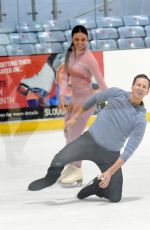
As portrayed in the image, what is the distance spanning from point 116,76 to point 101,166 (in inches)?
98.3

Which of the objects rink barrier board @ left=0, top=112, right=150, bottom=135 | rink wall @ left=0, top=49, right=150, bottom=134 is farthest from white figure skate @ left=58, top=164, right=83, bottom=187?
rink wall @ left=0, top=49, right=150, bottom=134

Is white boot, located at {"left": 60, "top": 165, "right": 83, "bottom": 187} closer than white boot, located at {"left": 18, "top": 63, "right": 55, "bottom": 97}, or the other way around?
white boot, located at {"left": 60, "top": 165, "right": 83, "bottom": 187}

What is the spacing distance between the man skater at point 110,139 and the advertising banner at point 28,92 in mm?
2236

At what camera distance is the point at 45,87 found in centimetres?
573

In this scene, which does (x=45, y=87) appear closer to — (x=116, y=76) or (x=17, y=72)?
(x=17, y=72)

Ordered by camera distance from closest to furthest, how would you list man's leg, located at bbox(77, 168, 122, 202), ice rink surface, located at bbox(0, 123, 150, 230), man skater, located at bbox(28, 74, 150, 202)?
ice rink surface, located at bbox(0, 123, 150, 230)
man skater, located at bbox(28, 74, 150, 202)
man's leg, located at bbox(77, 168, 122, 202)

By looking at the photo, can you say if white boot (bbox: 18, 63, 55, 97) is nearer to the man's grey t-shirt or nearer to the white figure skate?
the white figure skate

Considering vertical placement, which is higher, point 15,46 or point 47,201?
point 15,46

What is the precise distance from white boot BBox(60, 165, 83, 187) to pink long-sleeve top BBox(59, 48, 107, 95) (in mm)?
457

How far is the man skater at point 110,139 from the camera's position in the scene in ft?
10.9

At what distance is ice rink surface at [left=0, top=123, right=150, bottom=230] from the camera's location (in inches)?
119

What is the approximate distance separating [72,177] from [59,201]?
1.38 ft

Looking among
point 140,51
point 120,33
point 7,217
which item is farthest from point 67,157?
point 120,33

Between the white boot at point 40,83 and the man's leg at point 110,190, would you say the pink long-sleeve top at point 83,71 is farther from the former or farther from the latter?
the white boot at point 40,83
